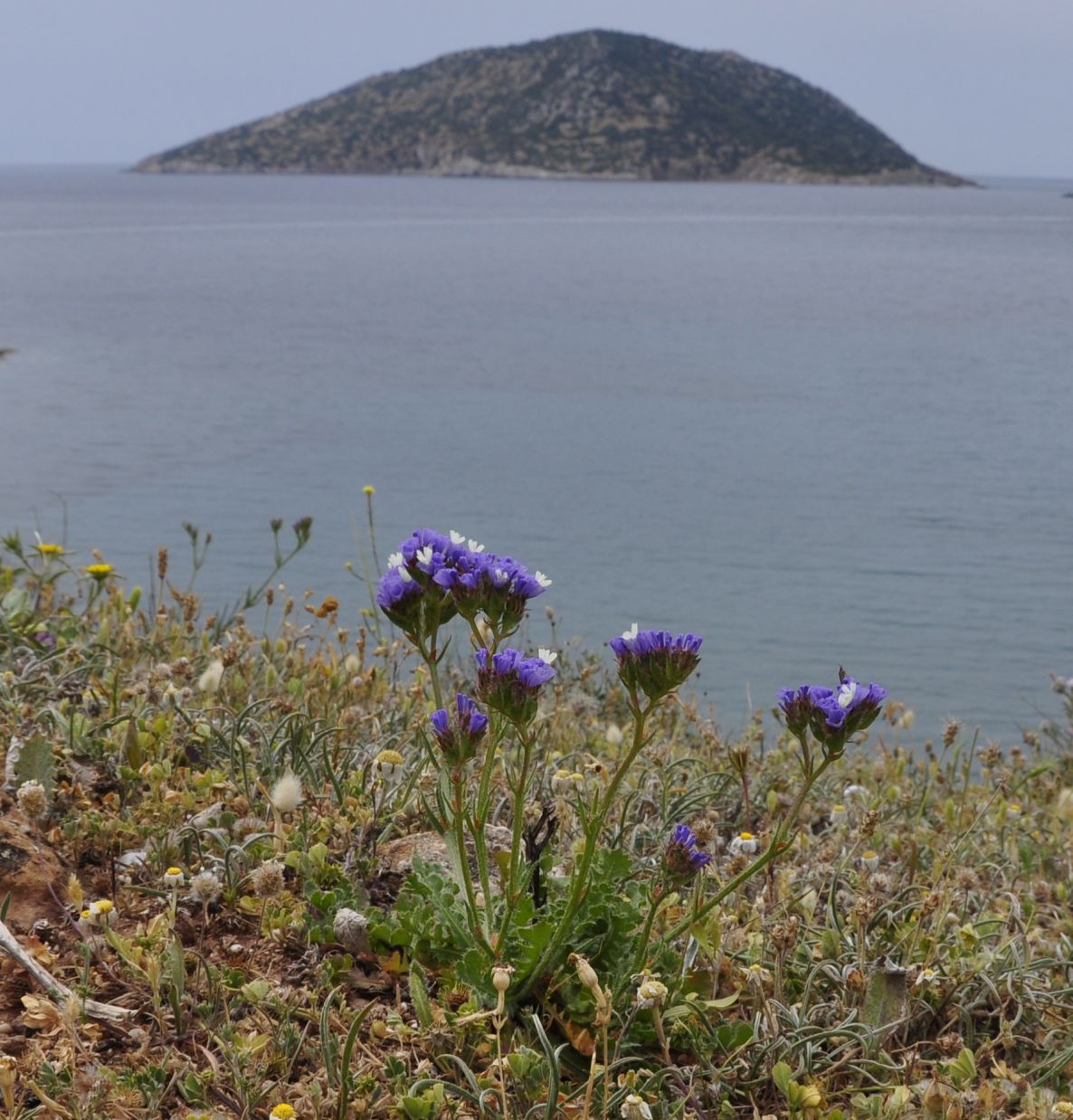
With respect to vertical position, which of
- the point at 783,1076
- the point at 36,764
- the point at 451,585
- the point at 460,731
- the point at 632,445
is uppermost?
the point at 451,585

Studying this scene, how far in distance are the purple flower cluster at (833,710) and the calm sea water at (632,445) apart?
5084 millimetres

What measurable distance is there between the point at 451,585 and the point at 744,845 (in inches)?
62.6

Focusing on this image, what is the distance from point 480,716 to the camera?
2443 mm

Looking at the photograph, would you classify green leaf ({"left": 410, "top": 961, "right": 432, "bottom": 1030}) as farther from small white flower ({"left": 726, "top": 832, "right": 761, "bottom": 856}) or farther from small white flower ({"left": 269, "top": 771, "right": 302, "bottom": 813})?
small white flower ({"left": 726, "top": 832, "right": 761, "bottom": 856})

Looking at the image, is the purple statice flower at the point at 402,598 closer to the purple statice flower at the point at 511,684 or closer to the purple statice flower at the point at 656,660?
the purple statice flower at the point at 511,684

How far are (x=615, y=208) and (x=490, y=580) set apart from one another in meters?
107

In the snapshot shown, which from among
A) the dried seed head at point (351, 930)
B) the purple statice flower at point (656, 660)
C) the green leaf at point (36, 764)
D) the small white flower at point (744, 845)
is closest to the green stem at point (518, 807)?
the purple statice flower at point (656, 660)

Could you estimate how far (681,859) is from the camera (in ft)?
8.45

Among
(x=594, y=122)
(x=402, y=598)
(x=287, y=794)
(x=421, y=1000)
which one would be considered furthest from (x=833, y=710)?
(x=594, y=122)

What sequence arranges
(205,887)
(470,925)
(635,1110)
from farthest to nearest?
1. (205,887)
2. (470,925)
3. (635,1110)

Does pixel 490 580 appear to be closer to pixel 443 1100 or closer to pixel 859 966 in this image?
pixel 443 1100

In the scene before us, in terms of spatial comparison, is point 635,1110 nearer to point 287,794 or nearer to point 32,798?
point 287,794

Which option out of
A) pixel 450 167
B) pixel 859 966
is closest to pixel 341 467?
pixel 859 966

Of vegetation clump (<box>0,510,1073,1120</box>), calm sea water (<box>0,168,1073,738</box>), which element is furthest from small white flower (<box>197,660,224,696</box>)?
calm sea water (<box>0,168,1073,738</box>)
